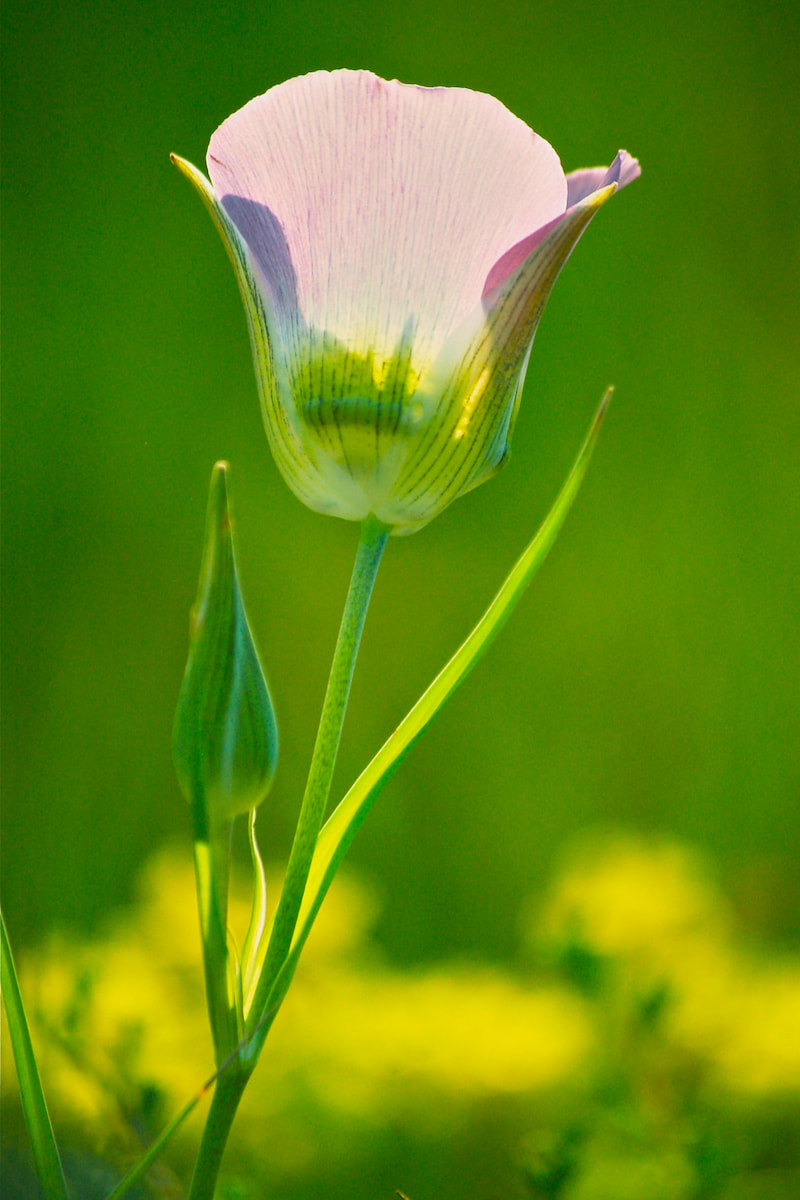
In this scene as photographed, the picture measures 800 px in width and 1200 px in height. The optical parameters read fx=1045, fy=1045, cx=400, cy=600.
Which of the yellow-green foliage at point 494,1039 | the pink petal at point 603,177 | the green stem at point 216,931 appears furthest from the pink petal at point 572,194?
the yellow-green foliage at point 494,1039

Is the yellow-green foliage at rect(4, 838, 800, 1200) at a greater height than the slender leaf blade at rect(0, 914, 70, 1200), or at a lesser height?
lesser

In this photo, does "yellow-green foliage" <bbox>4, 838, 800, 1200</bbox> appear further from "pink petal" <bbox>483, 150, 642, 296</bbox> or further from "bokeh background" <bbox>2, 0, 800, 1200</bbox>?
"pink petal" <bbox>483, 150, 642, 296</bbox>

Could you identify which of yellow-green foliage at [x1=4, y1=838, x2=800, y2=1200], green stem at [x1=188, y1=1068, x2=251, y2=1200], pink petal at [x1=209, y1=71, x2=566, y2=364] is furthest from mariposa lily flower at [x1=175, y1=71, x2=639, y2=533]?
yellow-green foliage at [x1=4, y1=838, x2=800, y2=1200]

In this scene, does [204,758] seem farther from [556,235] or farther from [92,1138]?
[92,1138]

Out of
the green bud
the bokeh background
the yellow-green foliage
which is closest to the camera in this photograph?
the green bud

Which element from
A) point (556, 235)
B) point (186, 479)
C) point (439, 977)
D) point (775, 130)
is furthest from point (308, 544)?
point (556, 235)

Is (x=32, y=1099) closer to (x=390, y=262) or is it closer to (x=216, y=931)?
(x=216, y=931)

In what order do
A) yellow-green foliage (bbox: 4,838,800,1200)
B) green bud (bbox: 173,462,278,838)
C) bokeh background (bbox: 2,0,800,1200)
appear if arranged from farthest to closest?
bokeh background (bbox: 2,0,800,1200) < yellow-green foliage (bbox: 4,838,800,1200) < green bud (bbox: 173,462,278,838)

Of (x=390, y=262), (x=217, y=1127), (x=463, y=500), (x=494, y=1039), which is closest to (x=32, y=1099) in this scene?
(x=217, y=1127)
